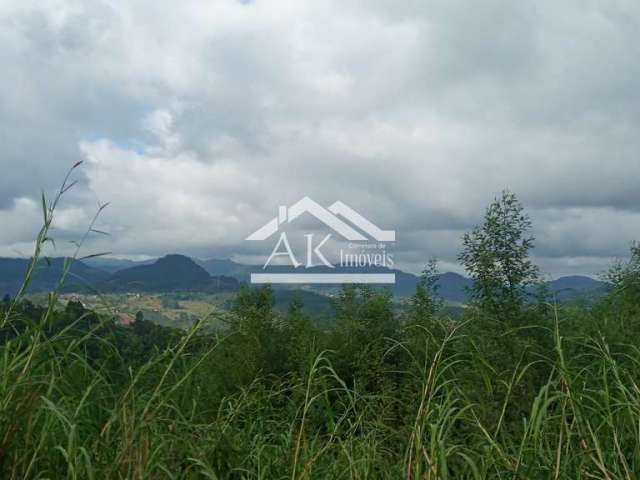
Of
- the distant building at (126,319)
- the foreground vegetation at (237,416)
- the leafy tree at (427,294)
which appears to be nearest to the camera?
the foreground vegetation at (237,416)

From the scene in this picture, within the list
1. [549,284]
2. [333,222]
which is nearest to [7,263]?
[333,222]

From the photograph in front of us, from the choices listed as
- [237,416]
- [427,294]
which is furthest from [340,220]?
[237,416]

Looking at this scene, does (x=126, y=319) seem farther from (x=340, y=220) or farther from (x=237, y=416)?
(x=340, y=220)

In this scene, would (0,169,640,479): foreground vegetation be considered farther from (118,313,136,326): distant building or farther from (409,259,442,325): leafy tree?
(409,259,442,325): leafy tree

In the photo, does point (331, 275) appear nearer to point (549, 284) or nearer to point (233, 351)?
point (233, 351)

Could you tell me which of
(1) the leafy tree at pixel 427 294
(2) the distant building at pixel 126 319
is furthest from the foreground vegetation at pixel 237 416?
(1) the leafy tree at pixel 427 294

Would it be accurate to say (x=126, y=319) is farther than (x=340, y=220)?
No

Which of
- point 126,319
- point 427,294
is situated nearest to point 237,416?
point 126,319

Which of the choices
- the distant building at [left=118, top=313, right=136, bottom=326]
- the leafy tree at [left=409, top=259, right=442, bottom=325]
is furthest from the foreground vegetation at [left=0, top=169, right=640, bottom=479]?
the leafy tree at [left=409, top=259, right=442, bottom=325]

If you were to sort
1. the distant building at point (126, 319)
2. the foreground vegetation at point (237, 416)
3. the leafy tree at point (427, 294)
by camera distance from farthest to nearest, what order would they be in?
the leafy tree at point (427, 294)
the distant building at point (126, 319)
the foreground vegetation at point (237, 416)


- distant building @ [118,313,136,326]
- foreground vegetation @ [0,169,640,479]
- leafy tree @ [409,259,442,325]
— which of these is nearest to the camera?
foreground vegetation @ [0,169,640,479]

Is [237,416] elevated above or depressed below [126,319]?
below

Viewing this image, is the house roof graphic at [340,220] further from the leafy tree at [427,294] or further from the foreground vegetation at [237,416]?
the foreground vegetation at [237,416]

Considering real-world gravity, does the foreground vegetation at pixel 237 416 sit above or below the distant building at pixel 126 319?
below
